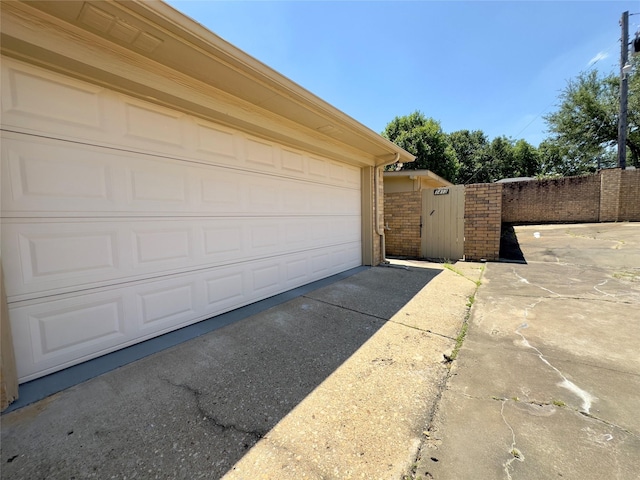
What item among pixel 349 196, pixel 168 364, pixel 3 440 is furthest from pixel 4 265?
pixel 349 196

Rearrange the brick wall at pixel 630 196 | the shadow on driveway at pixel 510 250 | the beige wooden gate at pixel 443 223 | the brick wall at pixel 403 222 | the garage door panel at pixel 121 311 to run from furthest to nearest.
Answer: the brick wall at pixel 630 196, the brick wall at pixel 403 222, the beige wooden gate at pixel 443 223, the shadow on driveway at pixel 510 250, the garage door panel at pixel 121 311

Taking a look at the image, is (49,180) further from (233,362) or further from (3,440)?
(233,362)

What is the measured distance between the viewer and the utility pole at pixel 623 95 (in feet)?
42.0

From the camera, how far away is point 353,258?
19.6ft

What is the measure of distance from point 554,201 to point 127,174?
55.7 feet

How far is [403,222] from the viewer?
752cm

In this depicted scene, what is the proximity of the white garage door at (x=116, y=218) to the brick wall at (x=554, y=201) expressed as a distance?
14.9 metres

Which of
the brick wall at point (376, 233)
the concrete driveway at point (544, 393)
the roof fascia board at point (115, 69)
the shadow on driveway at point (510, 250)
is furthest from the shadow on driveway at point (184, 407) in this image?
the shadow on driveway at point (510, 250)

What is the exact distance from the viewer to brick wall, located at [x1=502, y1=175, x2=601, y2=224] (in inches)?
473

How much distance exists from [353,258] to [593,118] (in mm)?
21775

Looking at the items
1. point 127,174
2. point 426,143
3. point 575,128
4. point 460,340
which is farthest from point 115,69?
point 575,128

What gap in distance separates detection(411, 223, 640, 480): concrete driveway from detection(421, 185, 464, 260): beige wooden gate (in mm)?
2842

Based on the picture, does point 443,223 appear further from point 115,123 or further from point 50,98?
point 50,98

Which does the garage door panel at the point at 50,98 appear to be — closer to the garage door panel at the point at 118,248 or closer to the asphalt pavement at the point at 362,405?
the garage door panel at the point at 118,248
